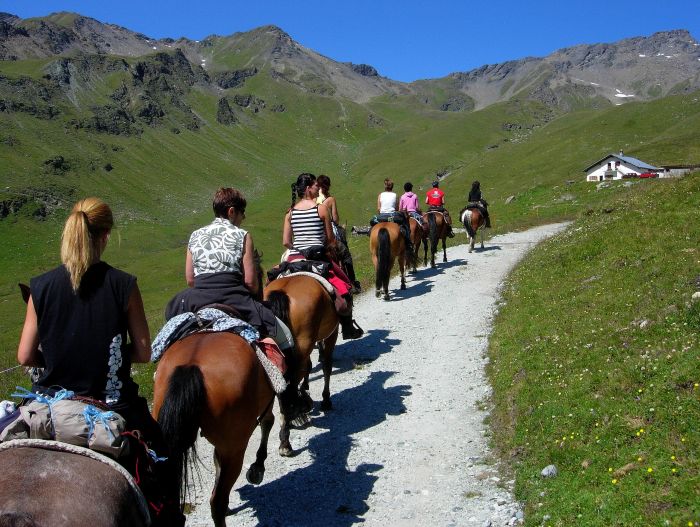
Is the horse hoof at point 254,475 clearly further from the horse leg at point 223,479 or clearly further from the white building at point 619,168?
the white building at point 619,168

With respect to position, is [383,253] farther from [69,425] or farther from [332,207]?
[69,425]

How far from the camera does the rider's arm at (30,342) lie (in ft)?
15.0

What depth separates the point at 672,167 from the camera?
2648 inches

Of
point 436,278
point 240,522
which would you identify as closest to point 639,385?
point 240,522

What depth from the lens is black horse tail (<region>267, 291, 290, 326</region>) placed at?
8.66 metres

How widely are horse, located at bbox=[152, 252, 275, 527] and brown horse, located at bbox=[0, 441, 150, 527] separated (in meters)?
1.09

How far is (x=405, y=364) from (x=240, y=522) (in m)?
6.61

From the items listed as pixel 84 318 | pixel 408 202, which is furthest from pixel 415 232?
pixel 84 318

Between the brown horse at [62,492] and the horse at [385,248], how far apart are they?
14.0m

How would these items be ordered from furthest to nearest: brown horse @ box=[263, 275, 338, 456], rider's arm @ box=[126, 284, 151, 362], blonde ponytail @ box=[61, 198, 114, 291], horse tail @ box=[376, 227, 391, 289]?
horse tail @ box=[376, 227, 391, 289] → brown horse @ box=[263, 275, 338, 456] → rider's arm @ box=[126, 284, 151, 362] → blonde ponytail @ box=[61, 198, 114, 291]

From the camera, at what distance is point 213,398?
5695 mm

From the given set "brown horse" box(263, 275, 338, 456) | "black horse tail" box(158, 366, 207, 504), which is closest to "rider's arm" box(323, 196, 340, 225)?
"brown horse" box(263, 275, 338, 456)

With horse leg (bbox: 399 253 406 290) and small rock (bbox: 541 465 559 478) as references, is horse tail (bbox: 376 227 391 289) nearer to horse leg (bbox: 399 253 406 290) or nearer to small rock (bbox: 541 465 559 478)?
horse leg (bbox: 399 253 406 290)

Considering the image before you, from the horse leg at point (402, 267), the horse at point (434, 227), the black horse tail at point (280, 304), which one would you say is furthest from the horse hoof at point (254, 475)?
the horse at point (434, 227)
